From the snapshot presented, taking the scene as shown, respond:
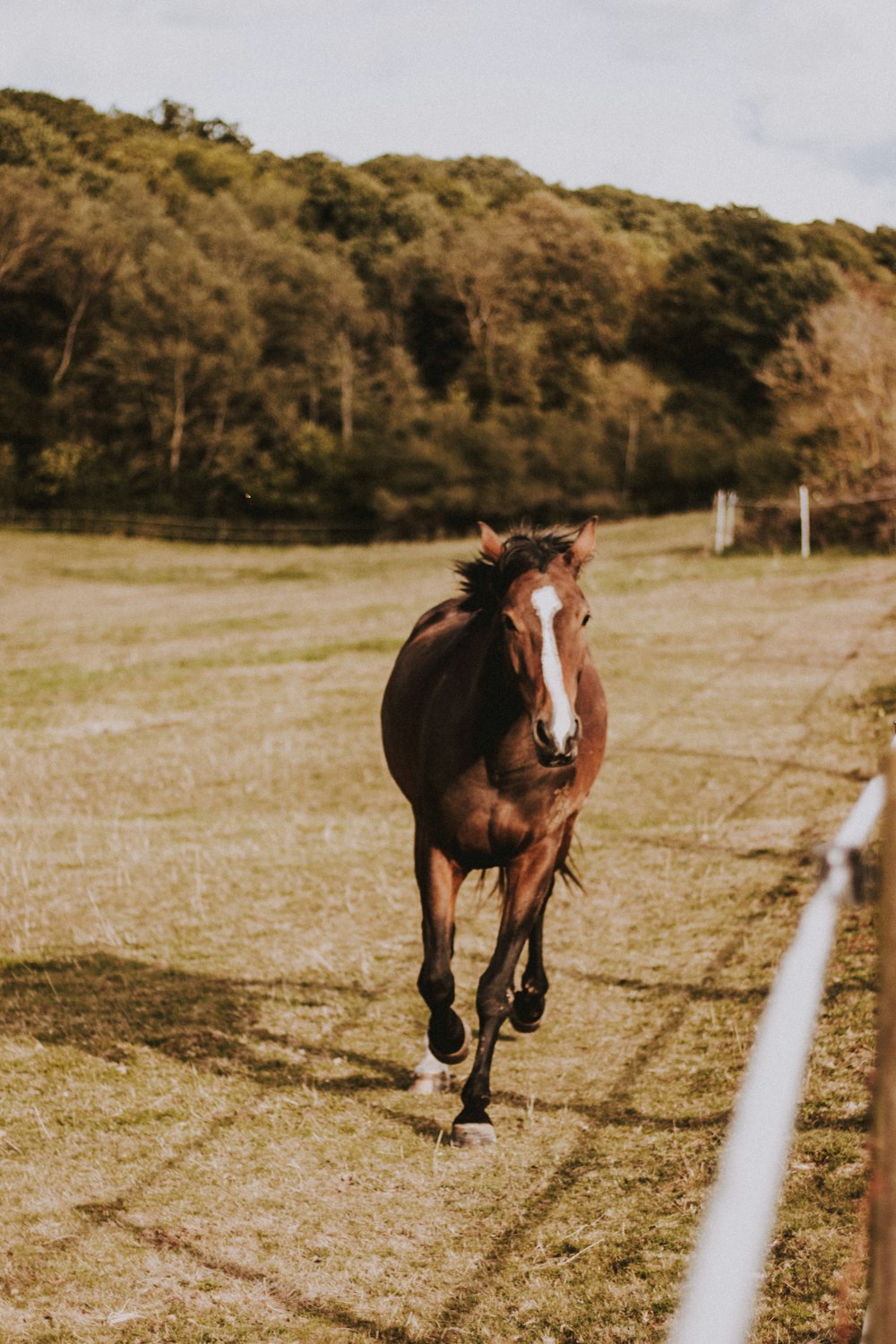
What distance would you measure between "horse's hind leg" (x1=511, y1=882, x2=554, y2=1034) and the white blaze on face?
1.66 metres

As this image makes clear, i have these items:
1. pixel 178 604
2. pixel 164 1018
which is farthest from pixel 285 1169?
pixel 178 604

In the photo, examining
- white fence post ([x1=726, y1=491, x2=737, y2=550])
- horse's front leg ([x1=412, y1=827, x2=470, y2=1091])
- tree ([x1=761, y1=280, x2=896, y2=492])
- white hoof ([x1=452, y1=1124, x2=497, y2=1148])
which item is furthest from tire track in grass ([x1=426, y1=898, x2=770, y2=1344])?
tree ([x1=761, y1=280, x2=896, y2=492])

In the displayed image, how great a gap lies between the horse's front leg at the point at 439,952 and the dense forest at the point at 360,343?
44.5 m

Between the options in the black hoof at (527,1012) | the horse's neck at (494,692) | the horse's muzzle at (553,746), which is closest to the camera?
the horse's muzzle at (553,746)

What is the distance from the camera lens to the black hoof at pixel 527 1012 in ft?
18.3

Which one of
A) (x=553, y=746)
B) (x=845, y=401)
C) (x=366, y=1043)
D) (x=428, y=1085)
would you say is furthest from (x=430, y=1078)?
(x=845, y=401)

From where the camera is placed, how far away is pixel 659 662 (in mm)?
16531

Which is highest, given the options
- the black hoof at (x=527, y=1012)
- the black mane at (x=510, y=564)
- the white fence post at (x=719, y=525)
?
the white fence post at (x=719, y=525)

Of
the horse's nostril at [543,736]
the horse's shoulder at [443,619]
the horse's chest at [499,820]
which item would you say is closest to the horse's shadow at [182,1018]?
the horse's chest at [499,820]

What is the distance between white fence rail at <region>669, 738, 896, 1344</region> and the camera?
1.37 metres

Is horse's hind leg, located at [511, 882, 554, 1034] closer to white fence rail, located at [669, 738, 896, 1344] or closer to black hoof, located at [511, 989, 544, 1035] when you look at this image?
black hoof, located at [511, 989, 544, 1035]

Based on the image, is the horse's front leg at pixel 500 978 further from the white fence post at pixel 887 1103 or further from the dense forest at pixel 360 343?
the dense forest at pixel 360 343

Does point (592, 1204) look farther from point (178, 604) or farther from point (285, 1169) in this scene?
point (178, 604)

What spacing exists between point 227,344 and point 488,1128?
173 feet
